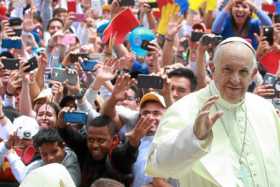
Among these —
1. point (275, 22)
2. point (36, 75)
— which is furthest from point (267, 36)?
point (36, 75)

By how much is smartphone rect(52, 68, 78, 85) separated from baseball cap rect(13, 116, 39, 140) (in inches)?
17.2

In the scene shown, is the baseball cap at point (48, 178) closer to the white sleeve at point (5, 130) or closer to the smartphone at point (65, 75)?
the white sleeve at point (5, 130)

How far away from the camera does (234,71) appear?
4.47 m

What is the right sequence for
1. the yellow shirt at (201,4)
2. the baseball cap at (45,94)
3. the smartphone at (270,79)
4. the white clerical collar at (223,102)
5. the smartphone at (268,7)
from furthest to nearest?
the smartphone at (268,7) → the yellow shirt at (201,4) → the baseball cap at (45,94) → the smartphone at (270,79) → the white clerical collar at (223,102)

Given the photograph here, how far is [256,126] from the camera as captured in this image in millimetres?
4793

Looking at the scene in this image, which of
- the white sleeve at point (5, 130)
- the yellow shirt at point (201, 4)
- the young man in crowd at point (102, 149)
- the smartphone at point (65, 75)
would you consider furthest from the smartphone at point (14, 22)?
the young man in crowd at point (102, 149)

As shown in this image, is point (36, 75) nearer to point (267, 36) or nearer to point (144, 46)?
point (144, 46)

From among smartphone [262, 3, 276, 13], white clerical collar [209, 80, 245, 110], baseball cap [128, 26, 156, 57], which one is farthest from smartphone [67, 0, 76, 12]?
white clerical collar [209, 80, 245, 110]

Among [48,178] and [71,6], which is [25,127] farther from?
[71,6]

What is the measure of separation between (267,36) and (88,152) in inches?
101

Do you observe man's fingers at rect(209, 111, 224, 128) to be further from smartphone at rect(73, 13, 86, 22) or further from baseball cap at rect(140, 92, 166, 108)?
smartphone at rect(73, 13, 86, 22)

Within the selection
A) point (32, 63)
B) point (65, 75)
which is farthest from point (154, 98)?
point (32, 63)

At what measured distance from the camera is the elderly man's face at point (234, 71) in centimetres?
446

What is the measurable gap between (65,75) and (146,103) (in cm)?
109
